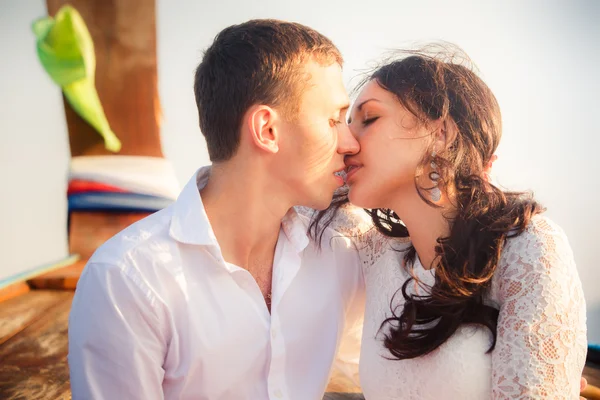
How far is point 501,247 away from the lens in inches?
39.4

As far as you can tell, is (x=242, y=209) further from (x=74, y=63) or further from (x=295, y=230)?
(x=74, y=63)

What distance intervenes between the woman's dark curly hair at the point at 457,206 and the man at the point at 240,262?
20 centimetres

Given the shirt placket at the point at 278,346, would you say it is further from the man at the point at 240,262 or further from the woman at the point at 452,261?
the woman at the point at 452,261

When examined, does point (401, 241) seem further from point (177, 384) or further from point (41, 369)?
point (41, 369)

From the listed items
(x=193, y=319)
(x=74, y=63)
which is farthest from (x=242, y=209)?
(x=74, y=63)

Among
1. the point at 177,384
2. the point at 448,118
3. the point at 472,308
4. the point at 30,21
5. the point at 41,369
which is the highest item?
the point at 30,21

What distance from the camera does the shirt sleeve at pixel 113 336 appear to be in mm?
886

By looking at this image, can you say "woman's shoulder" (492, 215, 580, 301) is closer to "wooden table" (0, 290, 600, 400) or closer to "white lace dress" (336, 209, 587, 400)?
"white lace dress" (336, 209, 587, 400)

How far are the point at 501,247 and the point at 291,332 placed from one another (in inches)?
20.7

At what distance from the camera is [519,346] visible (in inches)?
34.8

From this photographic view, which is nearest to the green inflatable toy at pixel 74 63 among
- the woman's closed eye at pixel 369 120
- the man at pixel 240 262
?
the man at pixel 240 262

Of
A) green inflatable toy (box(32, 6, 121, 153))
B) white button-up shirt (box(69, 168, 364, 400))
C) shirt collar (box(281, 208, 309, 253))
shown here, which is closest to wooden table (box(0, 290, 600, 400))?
white button-up shirt (box(69, 168, 364, 400))

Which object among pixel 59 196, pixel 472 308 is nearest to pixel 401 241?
pixel 472 308

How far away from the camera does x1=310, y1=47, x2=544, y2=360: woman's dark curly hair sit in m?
1.03
